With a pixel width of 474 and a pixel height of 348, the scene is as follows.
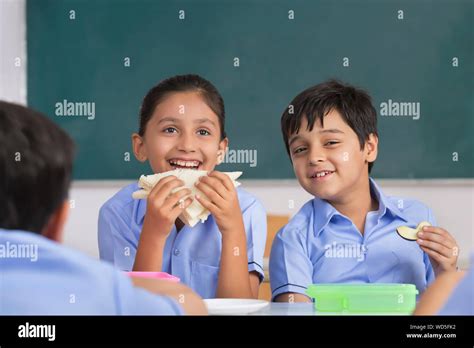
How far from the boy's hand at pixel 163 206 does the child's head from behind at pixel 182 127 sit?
20 cm

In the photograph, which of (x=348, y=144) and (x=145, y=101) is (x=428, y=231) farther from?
(x=145, y=101)

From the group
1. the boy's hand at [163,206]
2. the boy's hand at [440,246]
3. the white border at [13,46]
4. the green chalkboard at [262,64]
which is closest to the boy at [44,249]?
the boy's hand at [163,206]

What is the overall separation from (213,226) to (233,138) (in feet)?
2.72

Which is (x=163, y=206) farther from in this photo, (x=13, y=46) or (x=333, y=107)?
(x=13, y=46)

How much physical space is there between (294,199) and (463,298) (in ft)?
6.26

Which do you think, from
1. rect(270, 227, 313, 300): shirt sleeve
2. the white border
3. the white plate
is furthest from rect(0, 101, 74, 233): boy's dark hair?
the white border

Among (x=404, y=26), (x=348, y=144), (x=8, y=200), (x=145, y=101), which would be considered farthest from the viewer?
(x=404, y=26)

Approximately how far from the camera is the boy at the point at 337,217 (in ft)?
4.31

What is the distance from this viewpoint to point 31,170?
640 mm

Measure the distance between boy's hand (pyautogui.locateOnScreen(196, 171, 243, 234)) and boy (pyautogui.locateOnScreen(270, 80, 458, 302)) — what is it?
14cm

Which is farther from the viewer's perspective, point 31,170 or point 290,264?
point 290,264

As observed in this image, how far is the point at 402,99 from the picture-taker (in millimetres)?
1941

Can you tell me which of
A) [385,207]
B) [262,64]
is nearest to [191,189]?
[385,207]
